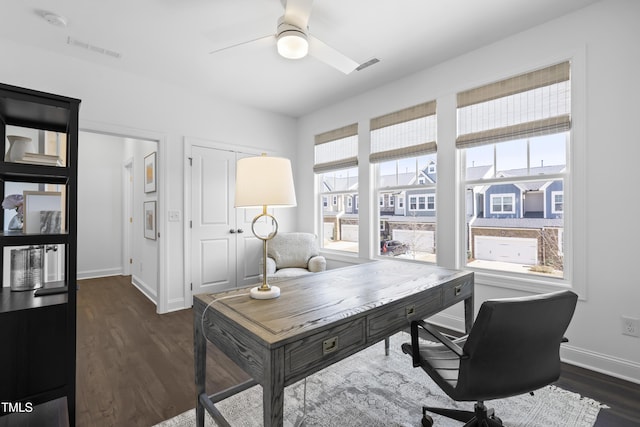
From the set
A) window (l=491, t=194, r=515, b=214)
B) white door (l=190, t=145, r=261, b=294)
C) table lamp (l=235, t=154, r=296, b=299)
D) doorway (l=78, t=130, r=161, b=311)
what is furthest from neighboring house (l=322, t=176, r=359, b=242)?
doorway (l=78, t=130, r=161, b=311)

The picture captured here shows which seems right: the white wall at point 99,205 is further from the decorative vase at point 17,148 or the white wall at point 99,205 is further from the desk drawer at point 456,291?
the desk drawer at point 456,291

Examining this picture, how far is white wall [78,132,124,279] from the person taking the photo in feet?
17.3

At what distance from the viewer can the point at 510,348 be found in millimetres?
1245

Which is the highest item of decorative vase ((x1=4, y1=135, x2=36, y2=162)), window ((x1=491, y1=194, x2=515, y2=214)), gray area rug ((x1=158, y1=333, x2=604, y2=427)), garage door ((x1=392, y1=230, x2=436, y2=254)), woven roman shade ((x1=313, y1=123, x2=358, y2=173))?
woven roman shade ((x1=313, y1=123, x2=358, y2=173))

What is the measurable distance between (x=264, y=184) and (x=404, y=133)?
2.52 m

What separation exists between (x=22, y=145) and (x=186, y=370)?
188 centimetres

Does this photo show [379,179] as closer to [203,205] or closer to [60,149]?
[203,205]

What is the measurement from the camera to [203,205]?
395cm

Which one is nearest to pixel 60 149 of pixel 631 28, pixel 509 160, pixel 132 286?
pixel 132 286

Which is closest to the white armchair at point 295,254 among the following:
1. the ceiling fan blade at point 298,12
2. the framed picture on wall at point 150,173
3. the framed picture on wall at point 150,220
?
the framed picture on wall at point 150,220

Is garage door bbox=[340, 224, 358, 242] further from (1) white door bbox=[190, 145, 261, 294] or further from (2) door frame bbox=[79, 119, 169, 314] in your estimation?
(2) door frame bbox=[79, 119, 169, 314]

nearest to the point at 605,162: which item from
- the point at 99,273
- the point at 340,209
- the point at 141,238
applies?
the point at 340,209

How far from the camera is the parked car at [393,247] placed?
3.57 meters

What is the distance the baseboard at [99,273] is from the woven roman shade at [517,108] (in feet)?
20.5
